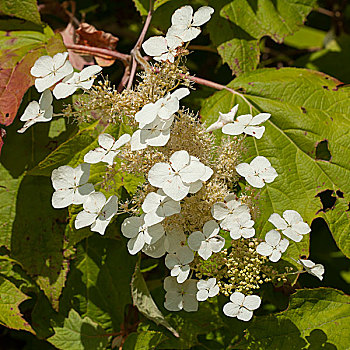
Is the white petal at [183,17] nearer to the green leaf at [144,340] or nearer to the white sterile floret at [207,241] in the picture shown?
the white sterile floret at [207,241]

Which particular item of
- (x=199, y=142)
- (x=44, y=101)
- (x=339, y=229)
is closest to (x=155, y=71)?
(x=199, y=142)

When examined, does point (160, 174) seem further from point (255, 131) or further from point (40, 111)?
point (40, 111)

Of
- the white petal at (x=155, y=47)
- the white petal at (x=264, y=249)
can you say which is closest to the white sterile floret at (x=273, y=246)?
the white petal at (x=264, y=249)

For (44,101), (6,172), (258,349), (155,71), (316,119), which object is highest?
(155,71)

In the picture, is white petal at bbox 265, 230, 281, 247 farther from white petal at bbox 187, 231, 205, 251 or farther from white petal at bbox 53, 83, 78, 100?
white petal at bbox 53, 83, 78, 100

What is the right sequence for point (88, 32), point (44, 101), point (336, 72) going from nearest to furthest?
1. point (44, 101)
2. point (88, 32)
3. point (336, 72)

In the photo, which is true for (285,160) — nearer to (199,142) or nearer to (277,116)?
(277,116)

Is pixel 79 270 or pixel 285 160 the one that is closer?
pixel 285 160

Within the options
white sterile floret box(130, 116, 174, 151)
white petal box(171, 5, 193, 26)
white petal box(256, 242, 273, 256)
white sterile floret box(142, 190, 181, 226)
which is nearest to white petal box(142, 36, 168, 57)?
white petal box(171, 5, 193, 26)
